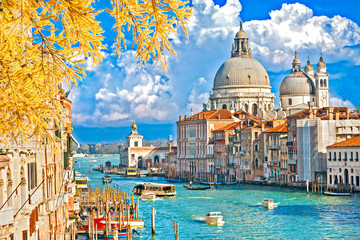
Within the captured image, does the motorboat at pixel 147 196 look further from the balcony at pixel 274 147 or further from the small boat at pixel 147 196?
the balcony at pixel 274 147

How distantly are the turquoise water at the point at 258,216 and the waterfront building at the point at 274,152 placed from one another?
8.43 m

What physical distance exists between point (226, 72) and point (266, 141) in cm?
2838

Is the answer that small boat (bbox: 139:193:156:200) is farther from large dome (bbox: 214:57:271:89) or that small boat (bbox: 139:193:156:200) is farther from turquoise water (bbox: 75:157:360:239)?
large dome (bbox: 214:57:271:89)

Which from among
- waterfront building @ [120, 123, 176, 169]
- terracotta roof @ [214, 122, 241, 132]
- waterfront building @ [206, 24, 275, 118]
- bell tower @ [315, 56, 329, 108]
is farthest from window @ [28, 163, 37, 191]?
waterfront building @ [120, 123, 176, 169]

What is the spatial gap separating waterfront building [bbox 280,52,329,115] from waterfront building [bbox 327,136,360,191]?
3327cm

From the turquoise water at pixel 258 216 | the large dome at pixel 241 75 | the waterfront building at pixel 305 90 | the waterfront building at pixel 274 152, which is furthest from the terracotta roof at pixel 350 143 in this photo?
the large dome at pixel 241 75

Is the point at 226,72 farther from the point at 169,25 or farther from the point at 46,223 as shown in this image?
the point at 169,25

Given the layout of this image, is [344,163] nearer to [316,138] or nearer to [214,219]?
[316,138]

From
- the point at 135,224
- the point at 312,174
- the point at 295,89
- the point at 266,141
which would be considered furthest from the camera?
the point at 295,89

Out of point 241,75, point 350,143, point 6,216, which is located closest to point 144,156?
point 241,75

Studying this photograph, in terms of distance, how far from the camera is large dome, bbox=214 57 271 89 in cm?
8544

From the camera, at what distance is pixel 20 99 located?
4996mm

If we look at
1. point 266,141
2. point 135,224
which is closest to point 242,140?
point 266,141

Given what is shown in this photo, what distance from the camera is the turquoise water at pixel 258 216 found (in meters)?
27.4
